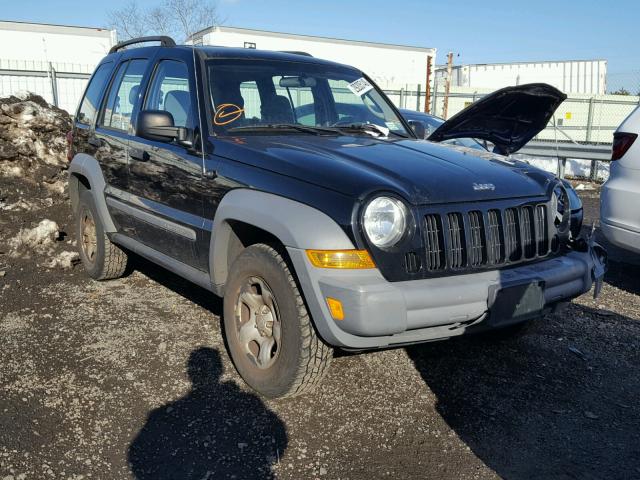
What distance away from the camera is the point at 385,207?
10.1 ft

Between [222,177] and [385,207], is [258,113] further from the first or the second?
[385,207]

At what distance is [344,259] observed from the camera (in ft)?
9.84

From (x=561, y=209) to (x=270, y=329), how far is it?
1.90 m

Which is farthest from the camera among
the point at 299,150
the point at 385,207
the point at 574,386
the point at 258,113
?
the point at 258,113

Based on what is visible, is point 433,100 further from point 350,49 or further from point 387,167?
point 387,167

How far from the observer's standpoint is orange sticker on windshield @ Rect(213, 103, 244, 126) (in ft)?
13.2

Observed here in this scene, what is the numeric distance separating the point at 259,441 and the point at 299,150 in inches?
63.2

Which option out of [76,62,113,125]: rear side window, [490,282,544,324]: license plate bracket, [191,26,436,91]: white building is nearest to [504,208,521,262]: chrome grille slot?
[490,282,544,324]: license plate bracket

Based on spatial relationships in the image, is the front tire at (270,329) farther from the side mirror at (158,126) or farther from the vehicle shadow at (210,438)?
the side mirror at (158,126)

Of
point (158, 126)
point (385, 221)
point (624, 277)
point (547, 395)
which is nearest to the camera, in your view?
point (385, 221)

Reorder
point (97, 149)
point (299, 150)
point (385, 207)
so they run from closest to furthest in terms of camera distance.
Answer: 1. point (385, 207)
2. point (299, 150)
3. point (97, 149)

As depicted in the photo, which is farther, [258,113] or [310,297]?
[258,113]

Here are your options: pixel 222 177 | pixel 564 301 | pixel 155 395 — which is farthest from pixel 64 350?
pixel 564 301

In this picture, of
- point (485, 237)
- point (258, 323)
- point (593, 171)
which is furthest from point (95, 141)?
point (593, 171)
